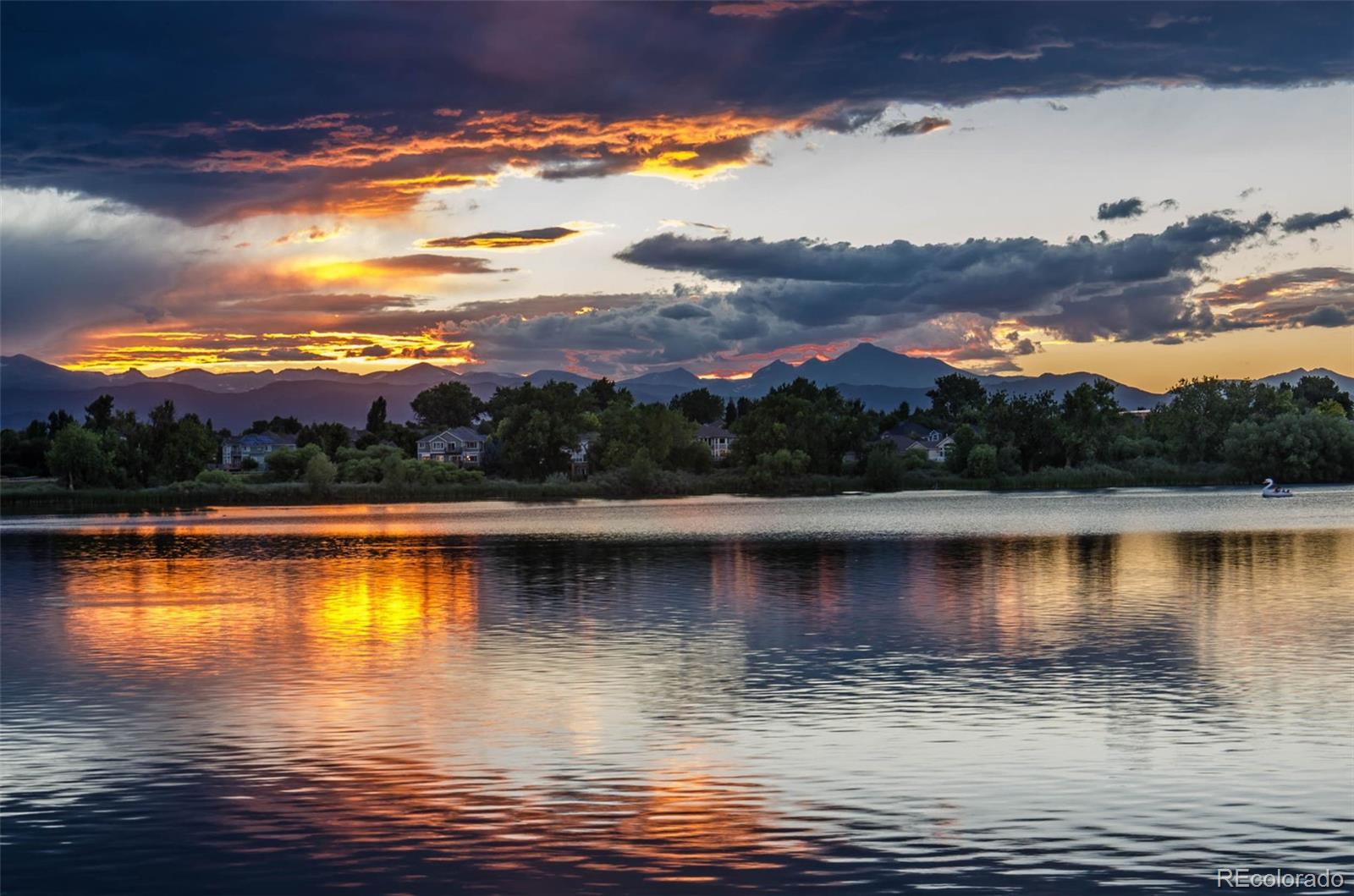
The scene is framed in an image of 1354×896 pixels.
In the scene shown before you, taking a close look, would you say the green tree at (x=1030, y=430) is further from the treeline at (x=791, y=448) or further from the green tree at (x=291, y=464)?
the green tree at (x=291, y=464)

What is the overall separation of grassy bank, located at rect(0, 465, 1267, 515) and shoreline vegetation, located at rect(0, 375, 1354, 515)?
278 mm

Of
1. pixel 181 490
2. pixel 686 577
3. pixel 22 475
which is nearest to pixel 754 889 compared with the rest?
pixel 686 577

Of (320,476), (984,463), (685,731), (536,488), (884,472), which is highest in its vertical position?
(984,463)

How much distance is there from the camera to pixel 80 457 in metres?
166

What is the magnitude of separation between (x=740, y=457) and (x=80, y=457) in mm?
84814

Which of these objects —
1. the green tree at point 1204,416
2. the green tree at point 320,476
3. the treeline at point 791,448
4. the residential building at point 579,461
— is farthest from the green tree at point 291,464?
the green tree at point 1204,416

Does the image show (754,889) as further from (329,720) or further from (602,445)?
(602,445)

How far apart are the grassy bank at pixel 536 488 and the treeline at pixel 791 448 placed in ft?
1.88

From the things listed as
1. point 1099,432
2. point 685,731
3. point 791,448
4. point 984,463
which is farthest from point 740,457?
point 685,731

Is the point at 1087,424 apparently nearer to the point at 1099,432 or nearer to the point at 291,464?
the point at 1099,432

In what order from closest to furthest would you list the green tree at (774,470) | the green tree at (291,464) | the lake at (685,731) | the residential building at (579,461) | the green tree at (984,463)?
the lake at (685,731) → the green tree at (774,470) → the green tree at (291,464) → the green tree at (984,463) → the residential building at (579,461)

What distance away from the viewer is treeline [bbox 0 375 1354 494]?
163500 mm

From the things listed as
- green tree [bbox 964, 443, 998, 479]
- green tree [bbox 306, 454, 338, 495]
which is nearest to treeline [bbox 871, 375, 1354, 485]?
green tree [bbox 964, 443, 998, 479]

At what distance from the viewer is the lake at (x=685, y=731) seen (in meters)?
16.0
